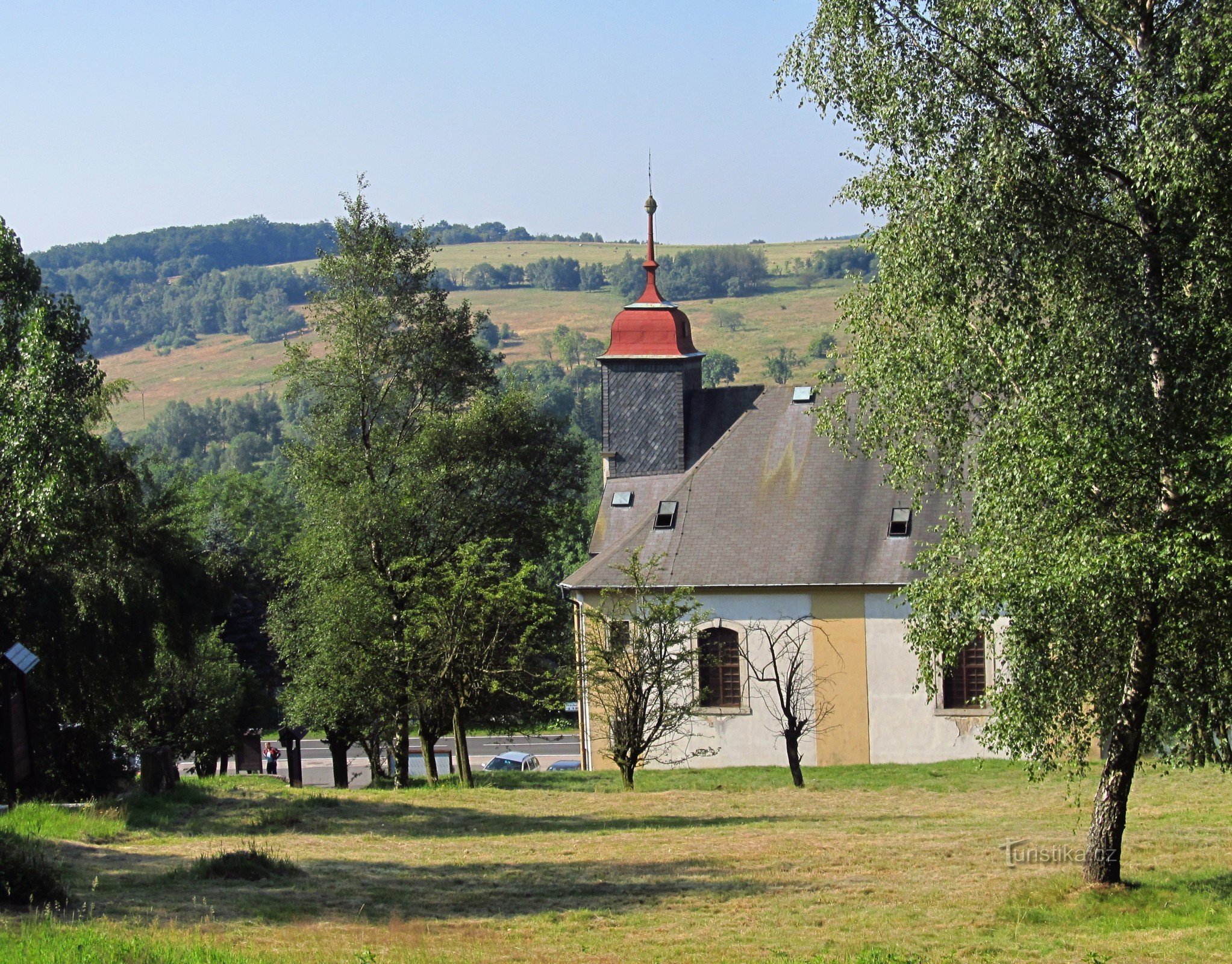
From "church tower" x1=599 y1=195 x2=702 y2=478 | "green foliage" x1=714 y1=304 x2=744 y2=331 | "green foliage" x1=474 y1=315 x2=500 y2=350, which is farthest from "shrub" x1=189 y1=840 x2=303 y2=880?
"green foliage" x1=714 y1=304 x2=744 y2=331

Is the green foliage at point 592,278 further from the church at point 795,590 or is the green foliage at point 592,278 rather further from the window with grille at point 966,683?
the window with grille at point 966,683

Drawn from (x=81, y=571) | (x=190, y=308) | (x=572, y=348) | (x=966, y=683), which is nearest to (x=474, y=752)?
(x=966, y=683)

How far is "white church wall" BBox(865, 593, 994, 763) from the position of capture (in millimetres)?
27875

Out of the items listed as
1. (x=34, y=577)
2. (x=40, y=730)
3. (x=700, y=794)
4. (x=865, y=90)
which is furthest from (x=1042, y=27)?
(x=40, y=730)

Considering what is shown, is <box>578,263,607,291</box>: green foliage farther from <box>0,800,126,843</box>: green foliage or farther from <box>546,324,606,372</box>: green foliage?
<box>0,800,126,843</box>: green foliage

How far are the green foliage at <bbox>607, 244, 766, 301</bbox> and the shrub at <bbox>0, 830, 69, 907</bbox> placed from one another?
537 ft

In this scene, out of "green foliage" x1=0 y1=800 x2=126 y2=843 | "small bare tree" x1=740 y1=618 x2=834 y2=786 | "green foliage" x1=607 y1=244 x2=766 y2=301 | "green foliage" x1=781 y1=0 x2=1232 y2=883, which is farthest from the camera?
"green foliage" x1=607 y1=244 x2=766 y2=301

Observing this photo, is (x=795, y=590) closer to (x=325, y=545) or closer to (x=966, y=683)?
(x=966, y=683)

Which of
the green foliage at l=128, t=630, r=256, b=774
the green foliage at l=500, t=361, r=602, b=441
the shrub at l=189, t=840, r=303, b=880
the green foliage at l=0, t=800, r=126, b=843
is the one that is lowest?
the green foliage at l=128, t=630, r=256, b=774

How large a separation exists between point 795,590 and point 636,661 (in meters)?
5.68

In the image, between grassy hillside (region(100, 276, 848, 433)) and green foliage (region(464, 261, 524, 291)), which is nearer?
grassy hillside (region(100, 276, 848, 433))

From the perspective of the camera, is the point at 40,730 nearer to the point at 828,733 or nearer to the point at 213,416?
the point at 828,733

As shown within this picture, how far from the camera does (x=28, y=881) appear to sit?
11.5 metres

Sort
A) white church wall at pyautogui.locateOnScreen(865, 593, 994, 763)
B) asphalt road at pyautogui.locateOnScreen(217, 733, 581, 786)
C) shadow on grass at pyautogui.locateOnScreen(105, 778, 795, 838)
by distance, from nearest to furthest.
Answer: shadow on grass at pyautogui.locateOnScreen(105, 778, 795, 838)
white church wall at pyautogui.locateOnScreen(865, 593, 994, 763)
asphalt road at pyautogui.locateOnScreen(217, 733, 581, 786)
